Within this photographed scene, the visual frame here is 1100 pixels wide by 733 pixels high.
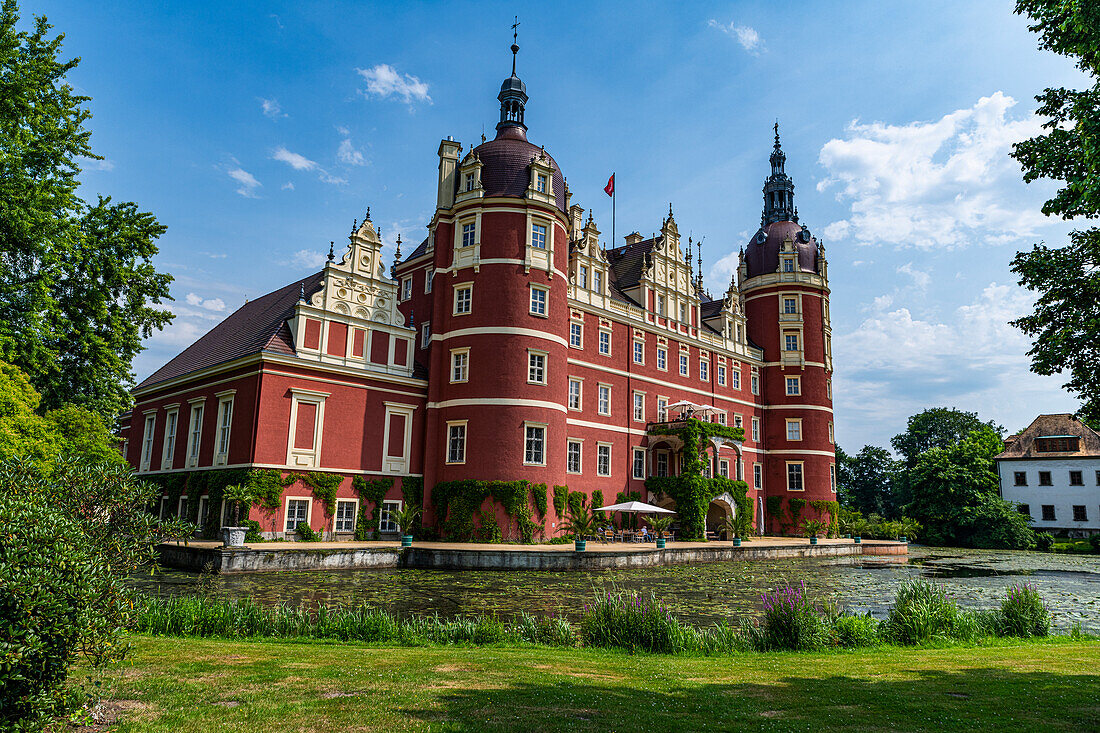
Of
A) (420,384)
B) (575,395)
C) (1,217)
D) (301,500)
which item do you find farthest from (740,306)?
(1,217)

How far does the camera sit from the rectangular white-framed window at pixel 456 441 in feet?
103

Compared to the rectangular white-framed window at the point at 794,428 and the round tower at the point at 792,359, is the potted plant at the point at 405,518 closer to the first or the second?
the round tower at the point at 792,359

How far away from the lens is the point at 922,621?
482 inches

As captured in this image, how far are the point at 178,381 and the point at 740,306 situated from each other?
37626 millimetres

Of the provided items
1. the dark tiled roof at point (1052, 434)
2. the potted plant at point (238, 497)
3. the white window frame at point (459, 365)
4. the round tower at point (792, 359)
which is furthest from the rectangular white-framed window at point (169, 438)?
the dark tiled roof at point (1052, 434)

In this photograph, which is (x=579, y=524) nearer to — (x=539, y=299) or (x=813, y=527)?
(x=539, y=299)

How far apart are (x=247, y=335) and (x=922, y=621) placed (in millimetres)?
31101

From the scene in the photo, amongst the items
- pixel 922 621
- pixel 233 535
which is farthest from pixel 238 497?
pixel 922 621

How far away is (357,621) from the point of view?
451 inches

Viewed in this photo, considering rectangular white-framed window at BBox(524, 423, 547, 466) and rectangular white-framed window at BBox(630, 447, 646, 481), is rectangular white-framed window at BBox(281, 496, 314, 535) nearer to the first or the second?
rectangular white-framed window at BBox(524, 423, 547, 466)

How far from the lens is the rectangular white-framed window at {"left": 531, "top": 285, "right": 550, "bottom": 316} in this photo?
33156mm

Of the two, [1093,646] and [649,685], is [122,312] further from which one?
[1093,646]

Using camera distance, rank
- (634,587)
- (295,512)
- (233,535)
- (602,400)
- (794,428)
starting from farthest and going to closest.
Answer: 1. (794,428)
2. (602,400)
3. (295,512)
4. (233,535)
5. (634,587)

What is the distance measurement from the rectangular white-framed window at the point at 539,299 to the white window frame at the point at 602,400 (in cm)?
663
